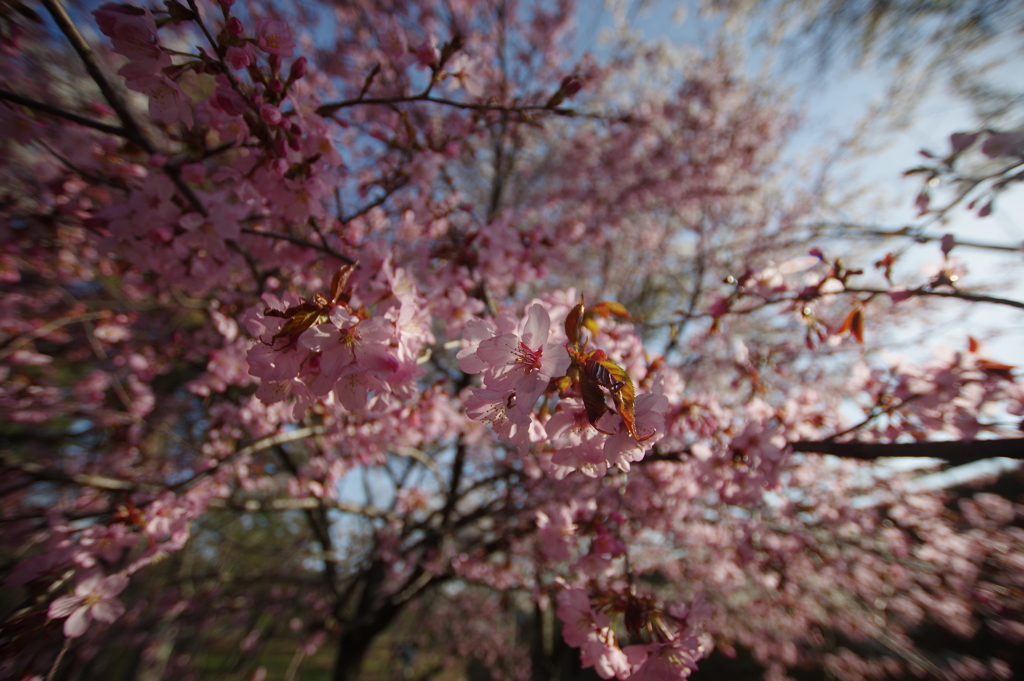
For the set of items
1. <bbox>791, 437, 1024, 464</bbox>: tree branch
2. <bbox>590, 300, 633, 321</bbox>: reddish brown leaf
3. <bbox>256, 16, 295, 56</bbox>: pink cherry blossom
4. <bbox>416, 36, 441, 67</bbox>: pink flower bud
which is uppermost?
<bbox>416, 36, 441, 67</bbox>: pink flower bud

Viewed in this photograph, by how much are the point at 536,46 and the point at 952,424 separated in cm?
635

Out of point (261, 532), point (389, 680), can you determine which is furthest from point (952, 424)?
point (261, 532)

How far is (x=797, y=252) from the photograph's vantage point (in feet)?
15.8

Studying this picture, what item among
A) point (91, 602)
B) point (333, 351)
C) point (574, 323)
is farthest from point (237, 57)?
point (91, 602)

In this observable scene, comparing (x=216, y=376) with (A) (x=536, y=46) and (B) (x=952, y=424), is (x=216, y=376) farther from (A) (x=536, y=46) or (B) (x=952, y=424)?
(A) (x=536, y=46)

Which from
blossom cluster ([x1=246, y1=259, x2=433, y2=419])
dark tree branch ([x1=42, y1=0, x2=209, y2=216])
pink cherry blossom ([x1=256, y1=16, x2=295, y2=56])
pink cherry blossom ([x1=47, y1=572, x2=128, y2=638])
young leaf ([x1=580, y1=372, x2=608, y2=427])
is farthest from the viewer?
pink cherry blossom ([x1=47, y1=572, x2=128, y2=638])

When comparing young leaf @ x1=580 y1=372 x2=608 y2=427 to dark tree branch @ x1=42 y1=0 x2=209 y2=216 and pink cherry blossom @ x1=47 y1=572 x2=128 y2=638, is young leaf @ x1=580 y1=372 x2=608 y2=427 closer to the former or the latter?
dark tree branch @ x1=42 y1=0 x2=209 y2=216

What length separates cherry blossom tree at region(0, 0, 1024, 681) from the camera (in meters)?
1.12

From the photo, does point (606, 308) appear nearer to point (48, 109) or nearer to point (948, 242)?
point (948, 242)

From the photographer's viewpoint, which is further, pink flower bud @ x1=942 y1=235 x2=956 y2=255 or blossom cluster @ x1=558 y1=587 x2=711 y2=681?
pink flower bud @ x1=942 y1=235 x2=956 y2=255

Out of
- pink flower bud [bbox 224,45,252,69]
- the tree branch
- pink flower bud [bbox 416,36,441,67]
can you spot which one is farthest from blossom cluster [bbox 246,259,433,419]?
the tree branch

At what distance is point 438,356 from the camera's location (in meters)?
3.59

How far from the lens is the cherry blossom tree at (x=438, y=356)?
3.69 feet

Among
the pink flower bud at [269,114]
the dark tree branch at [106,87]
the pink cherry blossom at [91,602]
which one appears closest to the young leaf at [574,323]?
the pink flower bud at [269,114]
